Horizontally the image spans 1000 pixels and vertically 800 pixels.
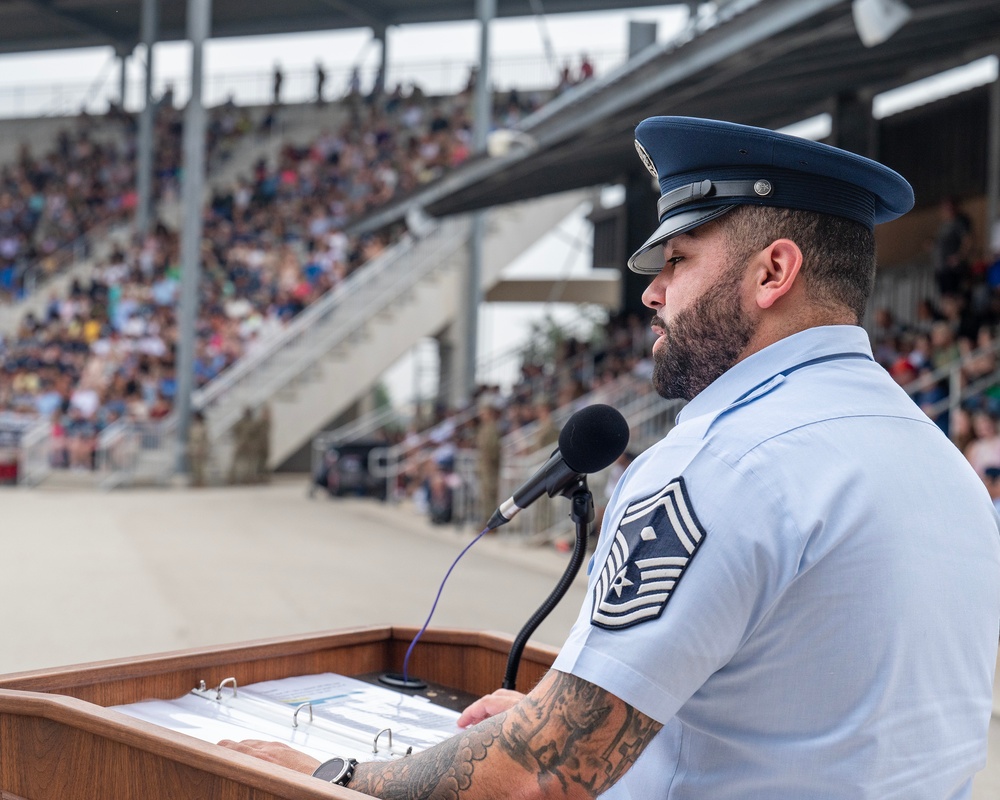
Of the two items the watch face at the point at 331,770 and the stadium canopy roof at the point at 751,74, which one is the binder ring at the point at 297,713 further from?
the stadium canopy roof at the point at 751,74

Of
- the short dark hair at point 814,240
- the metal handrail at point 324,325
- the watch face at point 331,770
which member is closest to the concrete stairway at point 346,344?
the metal handrail at point 324,325

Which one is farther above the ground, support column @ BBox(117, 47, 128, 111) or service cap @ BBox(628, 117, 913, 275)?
support column @ BBox(117, 47, 128, 111)

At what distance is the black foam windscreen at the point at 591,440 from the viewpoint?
5.88ft

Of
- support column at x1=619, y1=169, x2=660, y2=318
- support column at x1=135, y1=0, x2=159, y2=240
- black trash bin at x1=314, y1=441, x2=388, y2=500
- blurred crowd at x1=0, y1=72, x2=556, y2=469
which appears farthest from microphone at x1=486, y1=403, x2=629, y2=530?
support column at x1=135, y1=0, x2=159, y2=240

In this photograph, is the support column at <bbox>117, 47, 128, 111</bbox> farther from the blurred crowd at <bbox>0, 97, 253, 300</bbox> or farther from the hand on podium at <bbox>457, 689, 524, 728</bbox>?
the hand on podium at <bbox>457, 689, 524, 728</bbox>

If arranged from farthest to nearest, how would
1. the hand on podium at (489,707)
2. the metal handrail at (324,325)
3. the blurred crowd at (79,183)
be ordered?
1. the blurred crowd at (79,183)
2. the metal handrail at (324,325)
3. the hand on podium at (489,707)

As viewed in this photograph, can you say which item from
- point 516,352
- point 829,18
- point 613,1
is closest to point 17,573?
point 829,18

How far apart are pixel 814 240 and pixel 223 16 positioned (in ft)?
94.5

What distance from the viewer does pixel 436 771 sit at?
52.8 inches

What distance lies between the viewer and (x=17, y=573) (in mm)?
8523

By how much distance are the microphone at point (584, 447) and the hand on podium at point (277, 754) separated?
1.58ft

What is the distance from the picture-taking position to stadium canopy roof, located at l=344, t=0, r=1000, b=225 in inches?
304

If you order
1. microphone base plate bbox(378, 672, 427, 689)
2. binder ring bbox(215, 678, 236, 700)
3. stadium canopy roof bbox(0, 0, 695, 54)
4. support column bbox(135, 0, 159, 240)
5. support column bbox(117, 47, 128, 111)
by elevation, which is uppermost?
stadium canopy roof bbox(0, 0, 695, 54)

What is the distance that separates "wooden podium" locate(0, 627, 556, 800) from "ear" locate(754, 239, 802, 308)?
806 mm
